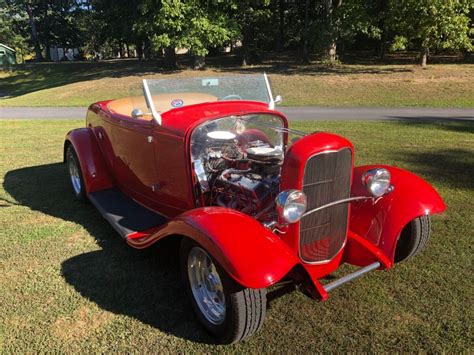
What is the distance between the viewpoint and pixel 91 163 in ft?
16.7

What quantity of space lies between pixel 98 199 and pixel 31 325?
1882mm

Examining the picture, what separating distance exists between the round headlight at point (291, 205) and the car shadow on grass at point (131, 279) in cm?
105

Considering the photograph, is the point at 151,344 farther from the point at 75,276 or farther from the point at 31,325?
the point at 75,276

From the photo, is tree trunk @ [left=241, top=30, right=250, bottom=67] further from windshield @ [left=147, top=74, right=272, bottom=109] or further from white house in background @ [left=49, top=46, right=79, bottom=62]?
white house in background @ [left=49, top=46, right=79, bottom=62]

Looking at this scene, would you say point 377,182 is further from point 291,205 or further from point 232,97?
point 232,97

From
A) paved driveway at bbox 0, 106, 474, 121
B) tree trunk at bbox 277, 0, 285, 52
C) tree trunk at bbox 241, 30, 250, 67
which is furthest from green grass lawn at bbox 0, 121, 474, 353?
tree trunk at bbox 277, 0, 285, 52

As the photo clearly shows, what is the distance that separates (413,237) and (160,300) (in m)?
2.24

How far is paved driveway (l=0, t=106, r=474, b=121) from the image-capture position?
12.0 metres

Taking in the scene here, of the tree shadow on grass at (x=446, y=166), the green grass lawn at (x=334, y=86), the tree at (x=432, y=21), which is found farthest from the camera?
the tree at (x=432, y=21)

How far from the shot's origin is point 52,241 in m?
4.36

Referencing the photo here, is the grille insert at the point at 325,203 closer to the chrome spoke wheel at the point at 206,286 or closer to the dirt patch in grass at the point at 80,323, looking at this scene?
the chrome spoke wheel at the point at 206,286

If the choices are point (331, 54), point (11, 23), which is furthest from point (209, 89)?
point (11, 23)

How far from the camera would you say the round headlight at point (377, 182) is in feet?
10.6

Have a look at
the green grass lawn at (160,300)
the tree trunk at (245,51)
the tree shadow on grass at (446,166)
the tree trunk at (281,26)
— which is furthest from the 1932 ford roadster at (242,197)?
the tree trunk at (281,26)
